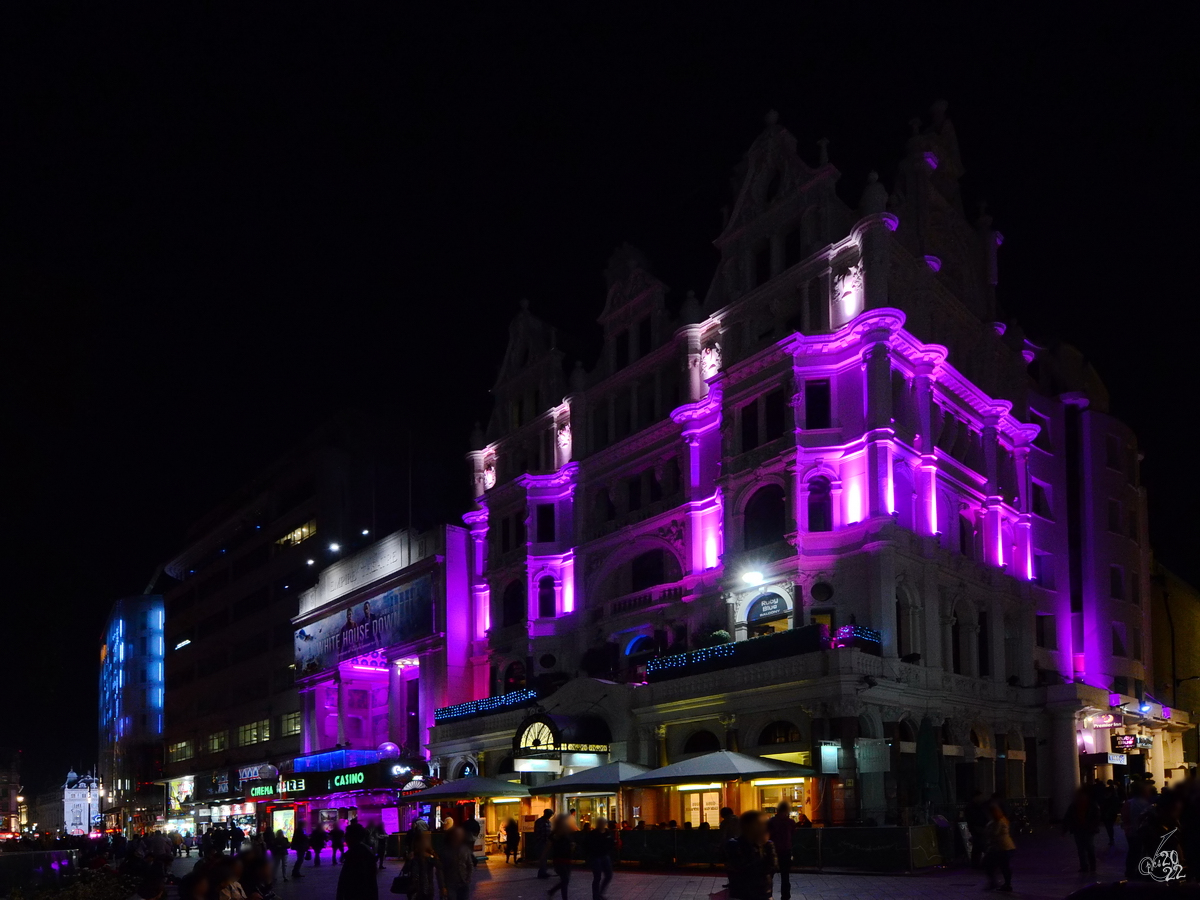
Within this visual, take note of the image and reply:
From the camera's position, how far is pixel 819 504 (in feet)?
149

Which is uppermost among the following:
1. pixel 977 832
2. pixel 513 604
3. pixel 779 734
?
pixel 513 604

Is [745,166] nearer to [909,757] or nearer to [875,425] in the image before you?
[875,425]

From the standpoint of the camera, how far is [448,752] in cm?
5619

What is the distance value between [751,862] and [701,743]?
3025 cm

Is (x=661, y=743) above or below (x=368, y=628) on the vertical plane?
below

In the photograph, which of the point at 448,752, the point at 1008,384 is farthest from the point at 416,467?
the point at 1008,384

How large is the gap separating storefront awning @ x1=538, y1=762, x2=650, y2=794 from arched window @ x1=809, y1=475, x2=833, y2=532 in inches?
457

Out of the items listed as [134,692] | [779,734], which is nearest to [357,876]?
[779,734]

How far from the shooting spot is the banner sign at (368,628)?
63.7 meters

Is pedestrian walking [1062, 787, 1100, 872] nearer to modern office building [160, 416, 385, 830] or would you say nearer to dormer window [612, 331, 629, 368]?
dormer window [612, 331, 629, 368]

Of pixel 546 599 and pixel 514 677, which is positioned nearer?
pixel 546 599

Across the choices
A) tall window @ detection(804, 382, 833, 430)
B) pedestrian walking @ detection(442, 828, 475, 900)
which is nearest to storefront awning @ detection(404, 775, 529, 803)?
tall window @ detection(804, 382, 833, 430)

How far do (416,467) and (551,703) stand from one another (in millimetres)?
35870

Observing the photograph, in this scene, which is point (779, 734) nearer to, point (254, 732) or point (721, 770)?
point (721, 770)
